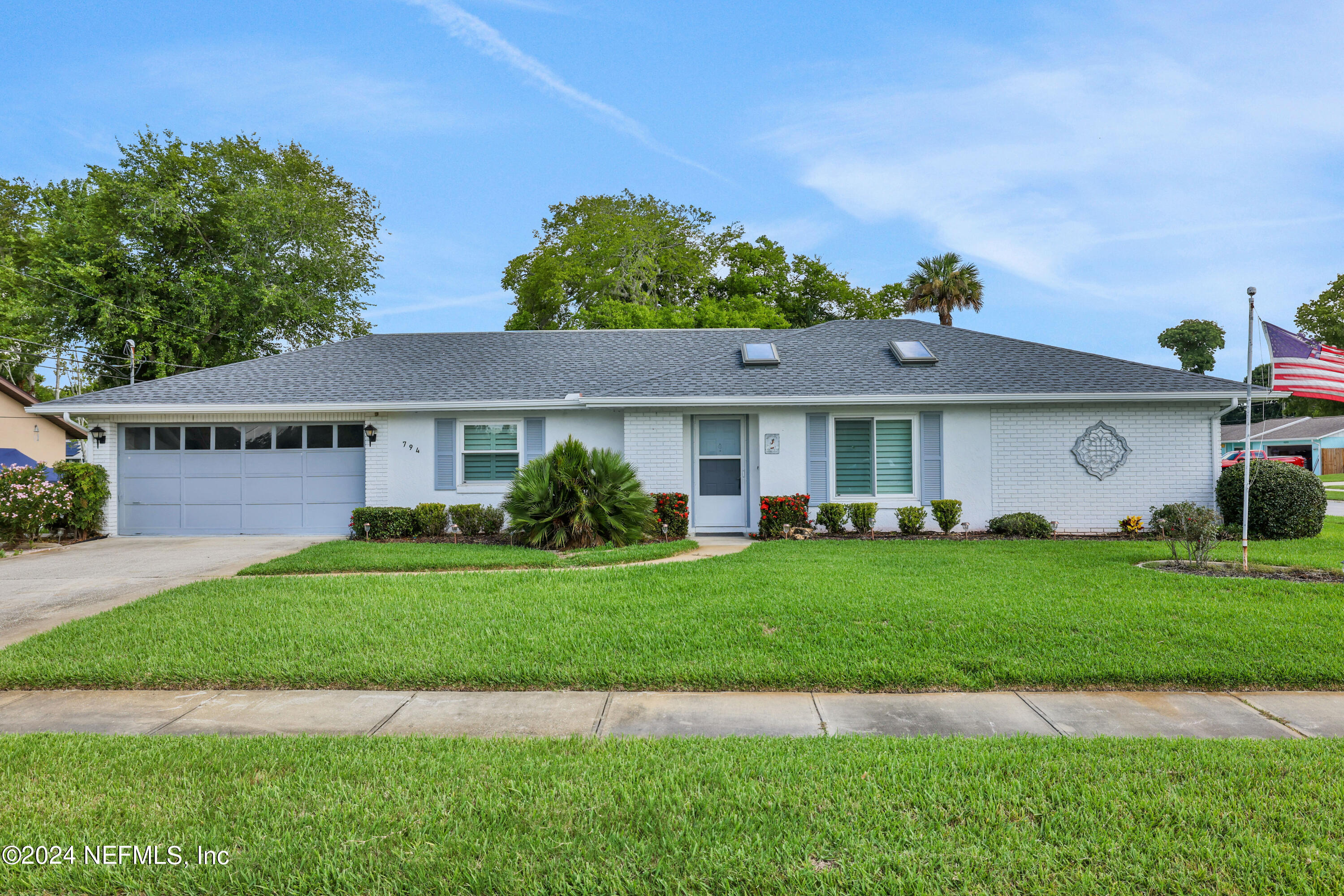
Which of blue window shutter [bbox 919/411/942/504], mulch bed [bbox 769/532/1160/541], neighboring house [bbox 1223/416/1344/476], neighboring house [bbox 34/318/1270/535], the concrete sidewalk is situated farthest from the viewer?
neighboring house [bbox 1223/416/1344/476]

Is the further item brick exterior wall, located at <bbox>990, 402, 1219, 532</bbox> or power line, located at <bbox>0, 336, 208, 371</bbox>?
power line, located at <bbox>0, 336, 208, 371</bbox>

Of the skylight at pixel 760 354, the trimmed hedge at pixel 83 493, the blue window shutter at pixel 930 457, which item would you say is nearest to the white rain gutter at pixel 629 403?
the blue window shutter at pixel 930 457

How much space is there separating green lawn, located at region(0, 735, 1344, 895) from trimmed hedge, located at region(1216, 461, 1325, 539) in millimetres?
9814

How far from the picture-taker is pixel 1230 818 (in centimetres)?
289

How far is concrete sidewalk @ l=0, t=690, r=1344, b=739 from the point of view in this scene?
4.06 m

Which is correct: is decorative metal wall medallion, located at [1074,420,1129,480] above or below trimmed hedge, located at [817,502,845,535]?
above

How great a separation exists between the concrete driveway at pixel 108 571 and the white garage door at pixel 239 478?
459mm

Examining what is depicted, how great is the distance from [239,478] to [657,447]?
828cm

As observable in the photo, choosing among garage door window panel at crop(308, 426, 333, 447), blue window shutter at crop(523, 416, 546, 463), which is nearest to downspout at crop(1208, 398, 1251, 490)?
blue window shutter at crop(523, 416, 546, 463)

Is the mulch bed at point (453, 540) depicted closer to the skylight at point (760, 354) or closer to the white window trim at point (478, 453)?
the white window trim at point (478, 453)

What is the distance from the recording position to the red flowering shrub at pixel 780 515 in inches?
467

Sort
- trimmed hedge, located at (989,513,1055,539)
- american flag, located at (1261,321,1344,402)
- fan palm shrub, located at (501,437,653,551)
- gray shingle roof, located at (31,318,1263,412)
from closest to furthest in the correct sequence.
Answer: american flag, located at (1261,321,1344,402) < fan palm shrub, located at (501,437,653,551) < trimmed hedge, located at (989,513,1055,539) < gray shingle roof, located at (31,318,1263,412)

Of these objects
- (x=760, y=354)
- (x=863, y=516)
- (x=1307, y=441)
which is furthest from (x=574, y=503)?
(x=1307, y=441)

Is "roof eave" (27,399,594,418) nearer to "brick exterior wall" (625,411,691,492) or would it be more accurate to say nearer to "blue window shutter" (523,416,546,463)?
"blue window shutter" (523,416,546,463)
